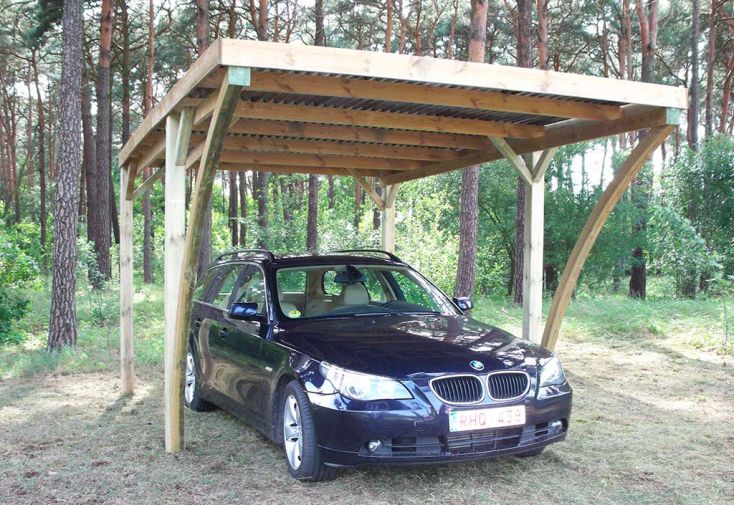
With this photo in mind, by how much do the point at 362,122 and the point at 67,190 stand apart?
547 cm

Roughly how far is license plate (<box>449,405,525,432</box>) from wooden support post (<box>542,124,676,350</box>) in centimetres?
249

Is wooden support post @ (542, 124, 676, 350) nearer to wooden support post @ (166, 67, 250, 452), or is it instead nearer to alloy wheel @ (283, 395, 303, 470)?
alloy wheel @ (283, 395, 303, 470)

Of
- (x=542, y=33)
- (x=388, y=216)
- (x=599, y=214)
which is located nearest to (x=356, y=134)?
(x=599, y=214)

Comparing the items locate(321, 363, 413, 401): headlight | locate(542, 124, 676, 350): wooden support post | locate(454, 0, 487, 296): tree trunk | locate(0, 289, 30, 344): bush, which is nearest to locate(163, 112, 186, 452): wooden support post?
locate(321, 363, 413, 401): headlight

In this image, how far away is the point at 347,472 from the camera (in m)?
5.04

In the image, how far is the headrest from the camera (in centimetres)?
625

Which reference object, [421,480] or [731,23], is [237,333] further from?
[731,23]

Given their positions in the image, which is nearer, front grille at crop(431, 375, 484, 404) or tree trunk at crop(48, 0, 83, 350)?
front grille at crop(431, 375, 484, 404)

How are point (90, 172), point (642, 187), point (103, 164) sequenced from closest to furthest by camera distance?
A: point (642, 187) < point (103, 164) < point (90, 172)

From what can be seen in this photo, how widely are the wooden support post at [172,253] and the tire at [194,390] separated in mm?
1284

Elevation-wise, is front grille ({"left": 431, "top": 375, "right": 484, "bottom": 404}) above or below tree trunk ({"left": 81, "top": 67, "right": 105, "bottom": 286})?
below

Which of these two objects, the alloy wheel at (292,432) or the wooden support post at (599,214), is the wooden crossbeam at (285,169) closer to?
the wooden support post at (599,214)

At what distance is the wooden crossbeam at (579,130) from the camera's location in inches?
233

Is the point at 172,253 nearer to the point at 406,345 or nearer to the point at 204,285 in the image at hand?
the point at 204,285
